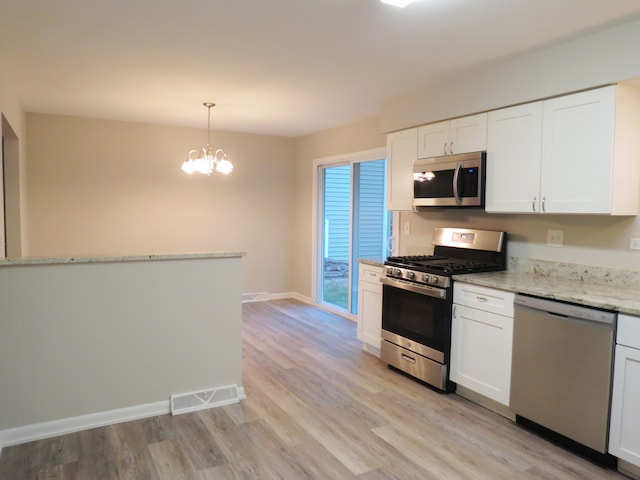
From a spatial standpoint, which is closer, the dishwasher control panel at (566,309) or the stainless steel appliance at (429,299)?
the dishwasher control panel at (566,309)

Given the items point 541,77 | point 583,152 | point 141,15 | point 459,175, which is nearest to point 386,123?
point 459,175

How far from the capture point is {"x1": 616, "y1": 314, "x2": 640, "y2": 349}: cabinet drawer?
2.24 m

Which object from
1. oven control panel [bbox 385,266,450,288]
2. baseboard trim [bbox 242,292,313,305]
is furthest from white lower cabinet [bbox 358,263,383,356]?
baseboard trim [bbox 242,292,313,305]

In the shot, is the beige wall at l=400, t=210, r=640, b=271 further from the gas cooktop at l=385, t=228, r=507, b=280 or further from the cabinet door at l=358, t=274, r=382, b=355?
the cabinet door at l=358, t=274, r=382, b=355

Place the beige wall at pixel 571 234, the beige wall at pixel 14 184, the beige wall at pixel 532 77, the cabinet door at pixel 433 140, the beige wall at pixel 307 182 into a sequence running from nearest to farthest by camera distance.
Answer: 1. the beige wall at pixel 532 77
2. the beige wall at pixel 571 234
3. the cabinet door at pixel 433 140
4. the beige wall at pixel 14 184
5. the beige wall at pixel 307 182

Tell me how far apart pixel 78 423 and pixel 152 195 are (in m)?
3.49

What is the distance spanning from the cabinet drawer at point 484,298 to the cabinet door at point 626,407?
2.24 ft

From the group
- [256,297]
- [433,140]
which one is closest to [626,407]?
[433,140]

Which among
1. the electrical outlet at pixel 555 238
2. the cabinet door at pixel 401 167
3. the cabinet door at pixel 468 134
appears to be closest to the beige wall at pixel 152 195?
the cabinet door at pixel 401 167

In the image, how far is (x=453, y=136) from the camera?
11.9ft

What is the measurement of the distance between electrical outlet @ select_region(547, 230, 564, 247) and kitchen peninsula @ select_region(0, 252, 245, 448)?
229 cm

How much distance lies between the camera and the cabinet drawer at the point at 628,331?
88.0 inches

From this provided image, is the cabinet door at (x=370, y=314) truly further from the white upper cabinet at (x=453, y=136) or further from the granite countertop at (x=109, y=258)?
the granite countertop at (x=109, y=258)

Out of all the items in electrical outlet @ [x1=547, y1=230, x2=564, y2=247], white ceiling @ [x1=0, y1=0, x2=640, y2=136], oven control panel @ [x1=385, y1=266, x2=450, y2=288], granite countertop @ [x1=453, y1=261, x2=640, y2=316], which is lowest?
oven control panel @ [x1=385, y1=266, x2=450, y2=288]
